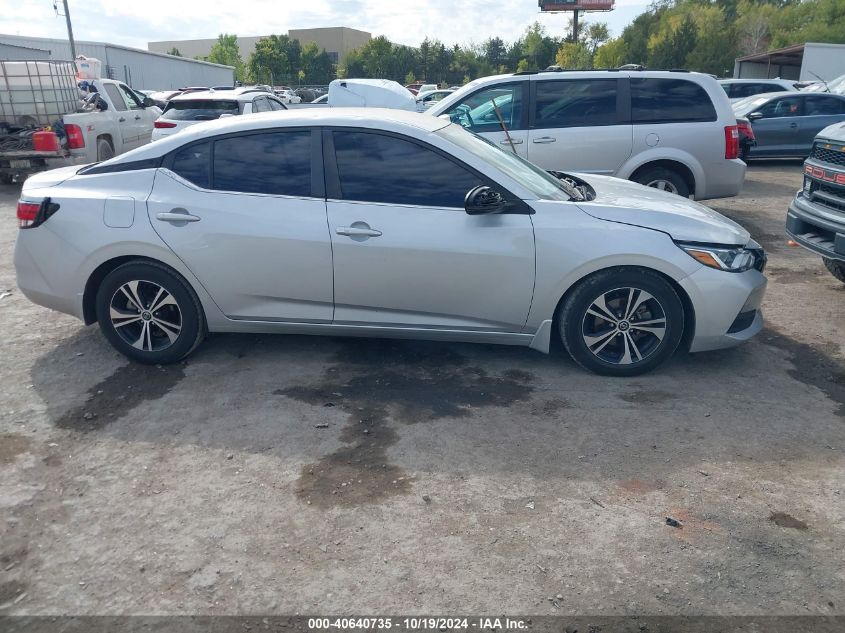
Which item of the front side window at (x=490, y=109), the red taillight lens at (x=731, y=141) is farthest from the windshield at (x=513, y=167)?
the red taillight lens at (x=731, y=141)

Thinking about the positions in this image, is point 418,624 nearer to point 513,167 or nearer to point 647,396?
point 647,396

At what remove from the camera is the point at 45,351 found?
5.27 metres

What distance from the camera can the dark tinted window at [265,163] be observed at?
4715 millimetres

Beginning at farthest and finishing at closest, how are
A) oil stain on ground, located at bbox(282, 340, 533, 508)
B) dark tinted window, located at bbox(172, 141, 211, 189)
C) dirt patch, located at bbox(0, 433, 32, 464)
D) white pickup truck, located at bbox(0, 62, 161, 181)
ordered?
white pickup truck, located at bbox(0, 62, 161, 181), dark tinted window, located at bbox(172, 141, 211, 189), dirt patch, located at bbox(0, 433, 32, 464), oil stain on ground, located at bbox(282, 340, 533, 508)

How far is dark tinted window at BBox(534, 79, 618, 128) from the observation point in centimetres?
861

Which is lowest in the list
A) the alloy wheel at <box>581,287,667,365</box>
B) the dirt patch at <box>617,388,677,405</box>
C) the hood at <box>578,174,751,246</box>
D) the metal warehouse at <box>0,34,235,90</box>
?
the dirt patch at <box>617,388,677,405</box>

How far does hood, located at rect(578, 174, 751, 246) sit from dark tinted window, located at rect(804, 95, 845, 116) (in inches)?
472

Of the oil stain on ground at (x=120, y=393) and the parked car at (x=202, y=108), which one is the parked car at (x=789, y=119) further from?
the oil stain on ground at (x=120, y=393)

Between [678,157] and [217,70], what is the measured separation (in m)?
64.7

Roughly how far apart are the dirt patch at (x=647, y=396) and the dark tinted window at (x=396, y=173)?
1.61 m

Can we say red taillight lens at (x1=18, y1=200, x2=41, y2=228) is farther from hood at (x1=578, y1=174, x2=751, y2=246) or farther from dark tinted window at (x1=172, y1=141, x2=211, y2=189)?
hood at (x1=578, y1=174, x2=751, y2=246)

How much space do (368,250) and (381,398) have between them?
95 cm

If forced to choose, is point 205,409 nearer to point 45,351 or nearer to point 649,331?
point 45,351

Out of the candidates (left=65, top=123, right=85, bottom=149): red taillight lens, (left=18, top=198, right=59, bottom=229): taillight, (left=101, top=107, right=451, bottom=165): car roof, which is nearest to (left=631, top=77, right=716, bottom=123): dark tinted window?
(left=101, top=107, right=451, bottom=165): car roof
